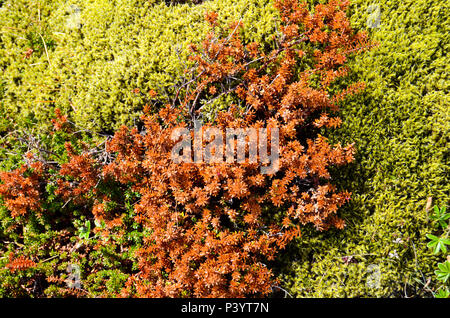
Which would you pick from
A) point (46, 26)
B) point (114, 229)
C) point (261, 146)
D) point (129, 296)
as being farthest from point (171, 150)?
point (46, 26)

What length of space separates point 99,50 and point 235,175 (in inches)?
98.4

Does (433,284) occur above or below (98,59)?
Answer: below

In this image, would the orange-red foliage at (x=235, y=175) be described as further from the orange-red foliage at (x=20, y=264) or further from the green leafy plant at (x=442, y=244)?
the green leafy plant at (x=442, y=244)

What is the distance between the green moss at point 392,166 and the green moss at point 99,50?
1395 mm

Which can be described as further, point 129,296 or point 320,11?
point 320,11

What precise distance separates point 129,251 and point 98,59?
8.06 ft

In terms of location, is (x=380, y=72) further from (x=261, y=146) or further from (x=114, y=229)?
(x=114, y=229)

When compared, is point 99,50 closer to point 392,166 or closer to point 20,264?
point 20,264

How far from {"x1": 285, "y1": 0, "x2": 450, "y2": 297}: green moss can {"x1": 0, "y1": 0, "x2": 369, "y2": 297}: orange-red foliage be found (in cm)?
22

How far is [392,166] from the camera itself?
3.14 m

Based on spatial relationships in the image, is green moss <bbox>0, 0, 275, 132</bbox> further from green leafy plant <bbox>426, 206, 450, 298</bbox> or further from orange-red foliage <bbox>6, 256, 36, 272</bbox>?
green leafy plant <bbox>426, 206, 450, 298</bbox>

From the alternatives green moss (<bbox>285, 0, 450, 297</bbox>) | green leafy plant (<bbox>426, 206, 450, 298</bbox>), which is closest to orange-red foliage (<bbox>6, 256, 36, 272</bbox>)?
green moss (<bbox>285, 0, 450, 297</bbox>)

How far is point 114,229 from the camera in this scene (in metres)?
3.60

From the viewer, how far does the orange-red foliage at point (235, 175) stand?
2994 millimetres
